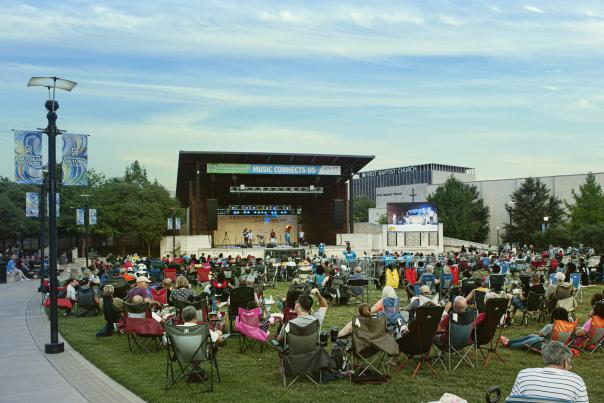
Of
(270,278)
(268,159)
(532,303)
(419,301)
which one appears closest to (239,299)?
(419,301)

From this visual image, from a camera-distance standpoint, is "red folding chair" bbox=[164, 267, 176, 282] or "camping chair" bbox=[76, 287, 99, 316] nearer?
"camping chair" bbox=[76, 287, 99, 316]

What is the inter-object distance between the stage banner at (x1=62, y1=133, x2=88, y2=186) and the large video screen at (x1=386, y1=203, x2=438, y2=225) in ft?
104

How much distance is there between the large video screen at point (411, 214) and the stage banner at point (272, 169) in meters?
5.07

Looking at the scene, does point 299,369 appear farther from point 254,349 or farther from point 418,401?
point 254,349

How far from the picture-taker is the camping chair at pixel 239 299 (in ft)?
35.6

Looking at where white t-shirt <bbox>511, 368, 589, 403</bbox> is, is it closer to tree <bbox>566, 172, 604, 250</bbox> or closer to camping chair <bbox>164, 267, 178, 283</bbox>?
camping chair <bbox>164, 267, 178, 283</bbox>

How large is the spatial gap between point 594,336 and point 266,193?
35.2 meters

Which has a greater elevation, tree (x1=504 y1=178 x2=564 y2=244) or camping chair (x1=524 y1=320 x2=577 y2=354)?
tree (x1=504 y1=178 x2=564 y2=244)

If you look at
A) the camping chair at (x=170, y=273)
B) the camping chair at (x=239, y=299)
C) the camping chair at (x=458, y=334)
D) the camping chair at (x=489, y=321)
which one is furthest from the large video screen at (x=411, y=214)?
the camping chair at (x=458, y=334)

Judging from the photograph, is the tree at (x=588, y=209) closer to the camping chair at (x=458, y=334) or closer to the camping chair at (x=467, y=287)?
the camping chair at (x=467, y=287)

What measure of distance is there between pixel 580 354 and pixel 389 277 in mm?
7975

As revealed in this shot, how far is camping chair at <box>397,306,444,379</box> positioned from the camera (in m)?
7.78

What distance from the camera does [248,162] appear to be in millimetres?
40562

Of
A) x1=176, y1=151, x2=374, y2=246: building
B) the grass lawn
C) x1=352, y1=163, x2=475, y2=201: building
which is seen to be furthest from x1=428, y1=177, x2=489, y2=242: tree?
the grass lawn
